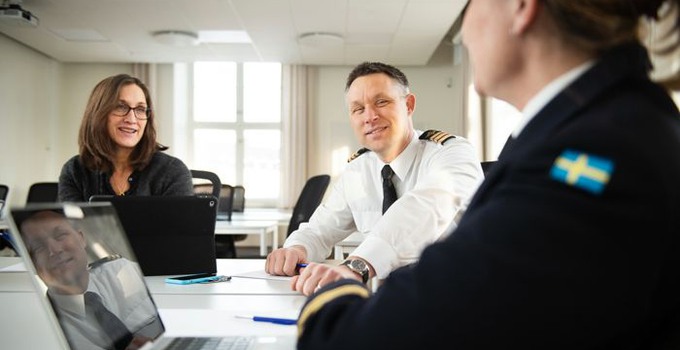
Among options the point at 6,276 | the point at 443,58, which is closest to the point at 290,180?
the point at 443,58

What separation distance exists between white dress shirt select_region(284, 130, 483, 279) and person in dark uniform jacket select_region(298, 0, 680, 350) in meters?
0.89

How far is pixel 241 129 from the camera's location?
28.6 ft

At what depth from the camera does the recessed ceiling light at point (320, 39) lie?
6566 millimetres

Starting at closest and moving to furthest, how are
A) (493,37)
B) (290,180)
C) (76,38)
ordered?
1. (493,37)
2. (76,38)
3. (290,180)

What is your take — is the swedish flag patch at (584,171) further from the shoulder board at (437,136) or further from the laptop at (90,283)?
the shoulder board at (437,136)

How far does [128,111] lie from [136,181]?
0.29 metres

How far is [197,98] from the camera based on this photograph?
8.73 m

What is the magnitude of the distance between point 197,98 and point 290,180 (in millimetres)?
2026

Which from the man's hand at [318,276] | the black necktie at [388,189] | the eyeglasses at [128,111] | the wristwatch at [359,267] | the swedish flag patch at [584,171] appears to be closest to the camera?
the swedish flag patch at [584,171]

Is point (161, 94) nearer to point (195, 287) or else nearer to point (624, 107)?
point (195, 287)

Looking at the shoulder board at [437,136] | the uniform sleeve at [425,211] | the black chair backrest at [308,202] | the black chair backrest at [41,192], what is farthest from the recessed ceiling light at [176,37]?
the uniform sleeve at [425,211]

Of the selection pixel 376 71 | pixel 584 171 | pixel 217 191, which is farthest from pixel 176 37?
pixel 584 171

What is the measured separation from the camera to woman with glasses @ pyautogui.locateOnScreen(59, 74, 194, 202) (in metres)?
2.18

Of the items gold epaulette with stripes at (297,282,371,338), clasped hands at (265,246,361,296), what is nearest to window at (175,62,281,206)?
clasped hands at (265,246,361,296)
